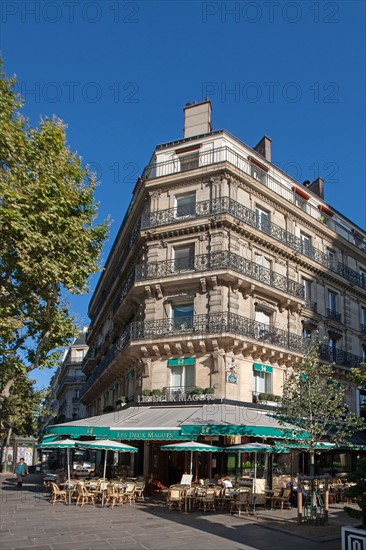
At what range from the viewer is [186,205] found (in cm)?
2323

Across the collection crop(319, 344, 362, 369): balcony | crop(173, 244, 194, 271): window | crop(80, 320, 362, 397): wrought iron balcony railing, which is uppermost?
crop(173, 244, 194, 271): window

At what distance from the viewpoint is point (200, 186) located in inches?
904

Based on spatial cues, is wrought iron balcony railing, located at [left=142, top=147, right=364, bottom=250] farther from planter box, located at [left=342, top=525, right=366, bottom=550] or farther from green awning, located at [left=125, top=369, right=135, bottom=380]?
planter box, located at [left=342, top=525, right=366, bottom=550]

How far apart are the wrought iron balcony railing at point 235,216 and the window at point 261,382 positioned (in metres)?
6.49

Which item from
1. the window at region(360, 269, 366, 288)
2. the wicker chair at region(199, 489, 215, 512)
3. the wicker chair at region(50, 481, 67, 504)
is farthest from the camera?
the window at region(360, 269, 366, 288)

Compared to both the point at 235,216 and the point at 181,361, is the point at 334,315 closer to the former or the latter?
the point at 235,216

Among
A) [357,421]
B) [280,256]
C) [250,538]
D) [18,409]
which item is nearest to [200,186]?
[280,256]

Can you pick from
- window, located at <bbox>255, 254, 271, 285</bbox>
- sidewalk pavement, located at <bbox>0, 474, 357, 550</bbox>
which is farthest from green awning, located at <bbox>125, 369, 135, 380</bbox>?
sidewalk pavement, located at <bbox>0, 474, 357, 550</bbox>

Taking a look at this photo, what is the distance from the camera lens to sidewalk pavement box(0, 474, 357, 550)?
10234mm

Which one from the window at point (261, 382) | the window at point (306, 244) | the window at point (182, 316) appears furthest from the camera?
the window at point (306, 244)

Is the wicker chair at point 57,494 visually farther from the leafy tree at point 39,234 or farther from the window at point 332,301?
the window at point 332,301

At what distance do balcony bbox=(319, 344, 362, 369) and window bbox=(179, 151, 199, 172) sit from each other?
11131 millimetres

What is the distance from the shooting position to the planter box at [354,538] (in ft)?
27.4

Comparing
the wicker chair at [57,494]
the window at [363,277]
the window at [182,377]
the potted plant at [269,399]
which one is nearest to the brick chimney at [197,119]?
the window at [182,377]
